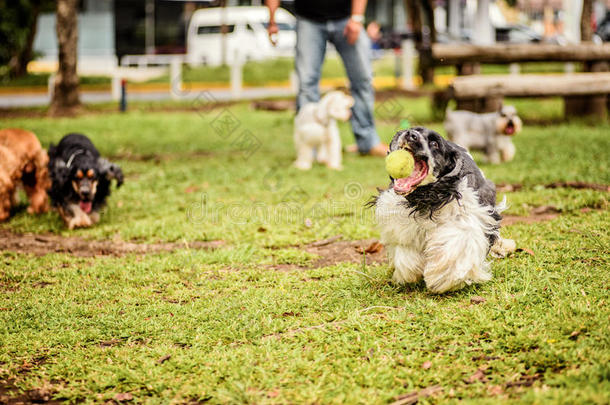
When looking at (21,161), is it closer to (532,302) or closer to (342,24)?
(342,24)

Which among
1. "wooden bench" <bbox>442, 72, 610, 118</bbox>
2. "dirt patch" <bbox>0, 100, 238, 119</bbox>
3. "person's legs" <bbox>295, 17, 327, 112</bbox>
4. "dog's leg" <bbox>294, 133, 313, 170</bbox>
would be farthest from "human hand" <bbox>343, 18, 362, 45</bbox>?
"dirt patch" <bbox>0, 100, 238, 119</bbox>

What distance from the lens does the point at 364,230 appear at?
5848 mm

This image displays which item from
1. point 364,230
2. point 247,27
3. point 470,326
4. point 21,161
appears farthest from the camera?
point 247,27

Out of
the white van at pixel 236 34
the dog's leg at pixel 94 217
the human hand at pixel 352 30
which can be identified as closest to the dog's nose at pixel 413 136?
the dog's leg at pixel 94 217

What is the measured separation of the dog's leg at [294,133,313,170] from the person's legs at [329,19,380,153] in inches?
37.3

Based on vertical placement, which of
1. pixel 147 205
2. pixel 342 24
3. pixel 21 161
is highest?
pixel 342 24

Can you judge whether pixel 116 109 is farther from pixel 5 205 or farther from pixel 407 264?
pixel 407 264

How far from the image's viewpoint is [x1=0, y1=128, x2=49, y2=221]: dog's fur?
6.70 meters

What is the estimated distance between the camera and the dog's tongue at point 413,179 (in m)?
3.86

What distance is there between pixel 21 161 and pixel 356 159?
428 centimetres

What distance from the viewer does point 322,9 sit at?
338 inches

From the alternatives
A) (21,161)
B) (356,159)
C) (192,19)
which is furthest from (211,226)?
(192,19)

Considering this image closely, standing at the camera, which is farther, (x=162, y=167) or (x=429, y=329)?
(x=162, y=167)

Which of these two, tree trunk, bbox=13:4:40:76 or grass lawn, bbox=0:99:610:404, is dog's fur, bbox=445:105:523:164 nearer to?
grass lawn, bbox=0:99:610:404
